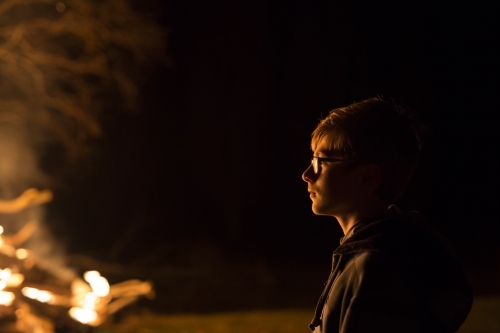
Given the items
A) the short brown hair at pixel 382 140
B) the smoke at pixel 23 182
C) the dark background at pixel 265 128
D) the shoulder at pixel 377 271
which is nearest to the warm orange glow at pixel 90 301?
the smoke at pixel 23 182

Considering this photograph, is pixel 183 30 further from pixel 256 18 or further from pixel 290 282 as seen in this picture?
pixel 290 282


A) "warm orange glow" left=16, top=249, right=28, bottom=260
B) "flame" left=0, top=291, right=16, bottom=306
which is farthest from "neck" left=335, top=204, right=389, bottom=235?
"warm orange glow" left=16, top=249, right=28, bottom=260

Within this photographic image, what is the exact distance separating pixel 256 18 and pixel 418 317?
8.13 meters

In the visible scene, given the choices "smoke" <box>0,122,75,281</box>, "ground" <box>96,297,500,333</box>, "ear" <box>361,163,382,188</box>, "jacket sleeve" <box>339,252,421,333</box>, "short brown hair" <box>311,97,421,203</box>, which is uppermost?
"smoke" <box>0,122,75,281</box>

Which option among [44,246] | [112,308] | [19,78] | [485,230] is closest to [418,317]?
[112,308]

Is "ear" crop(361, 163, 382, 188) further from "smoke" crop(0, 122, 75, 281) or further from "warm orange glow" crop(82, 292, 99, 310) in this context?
"smoke" crop(0, 122, 75, 281)

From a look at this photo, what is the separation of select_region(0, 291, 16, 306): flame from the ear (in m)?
4.94

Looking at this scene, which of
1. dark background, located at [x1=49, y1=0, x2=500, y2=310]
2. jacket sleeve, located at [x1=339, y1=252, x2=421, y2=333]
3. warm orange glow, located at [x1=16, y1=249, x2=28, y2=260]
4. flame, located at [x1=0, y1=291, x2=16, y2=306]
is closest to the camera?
jacket sleeve, located at [x1=339, y1=252, x2=421, y2=333]

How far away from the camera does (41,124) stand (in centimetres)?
769

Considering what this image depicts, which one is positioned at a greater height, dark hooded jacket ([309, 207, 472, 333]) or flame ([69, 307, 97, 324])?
flame ([69, 307, 97, 324])

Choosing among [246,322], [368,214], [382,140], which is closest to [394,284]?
[368,214]

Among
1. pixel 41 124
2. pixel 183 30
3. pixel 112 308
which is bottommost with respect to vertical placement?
pixel 112 308

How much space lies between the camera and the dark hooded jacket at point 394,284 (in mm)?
1435

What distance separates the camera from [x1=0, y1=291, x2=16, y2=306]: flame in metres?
5.70
